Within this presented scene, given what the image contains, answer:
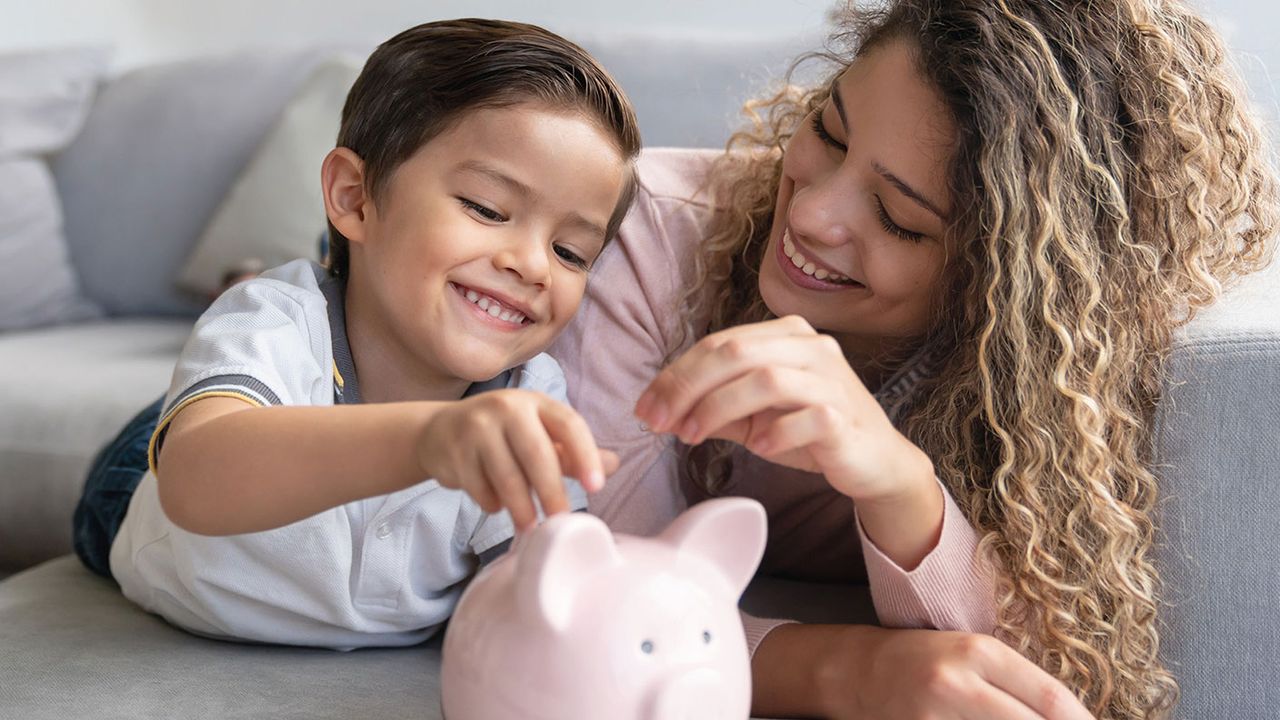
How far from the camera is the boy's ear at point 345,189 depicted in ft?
3.85

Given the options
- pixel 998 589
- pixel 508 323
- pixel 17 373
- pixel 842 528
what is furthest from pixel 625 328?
pixel 17 373

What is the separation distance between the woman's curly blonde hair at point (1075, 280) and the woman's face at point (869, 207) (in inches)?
0.8

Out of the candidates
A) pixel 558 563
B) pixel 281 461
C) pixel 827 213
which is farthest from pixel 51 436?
pixel 558 563

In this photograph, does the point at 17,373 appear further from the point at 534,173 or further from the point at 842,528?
the point at 842,528

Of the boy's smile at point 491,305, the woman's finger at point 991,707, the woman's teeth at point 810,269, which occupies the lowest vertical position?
the woman's finger at point 991,707

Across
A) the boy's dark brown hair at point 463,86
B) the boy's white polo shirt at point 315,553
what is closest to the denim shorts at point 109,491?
the boy's white polo shirt at point 315,553

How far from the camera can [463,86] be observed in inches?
43.9

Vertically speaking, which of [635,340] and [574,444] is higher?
[574,444]

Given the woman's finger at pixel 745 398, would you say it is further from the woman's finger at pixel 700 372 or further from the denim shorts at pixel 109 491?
the denim shorts at pixel 109 491

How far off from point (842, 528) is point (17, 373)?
138 cm

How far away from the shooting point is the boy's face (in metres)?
1.07

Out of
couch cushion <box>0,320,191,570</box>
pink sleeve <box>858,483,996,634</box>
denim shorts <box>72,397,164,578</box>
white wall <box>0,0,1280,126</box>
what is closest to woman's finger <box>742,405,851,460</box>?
pink sleeve <box>858,483,996,634</box>

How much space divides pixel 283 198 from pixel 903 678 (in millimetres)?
1586

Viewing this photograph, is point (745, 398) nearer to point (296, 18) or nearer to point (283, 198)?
point (283, 198)
